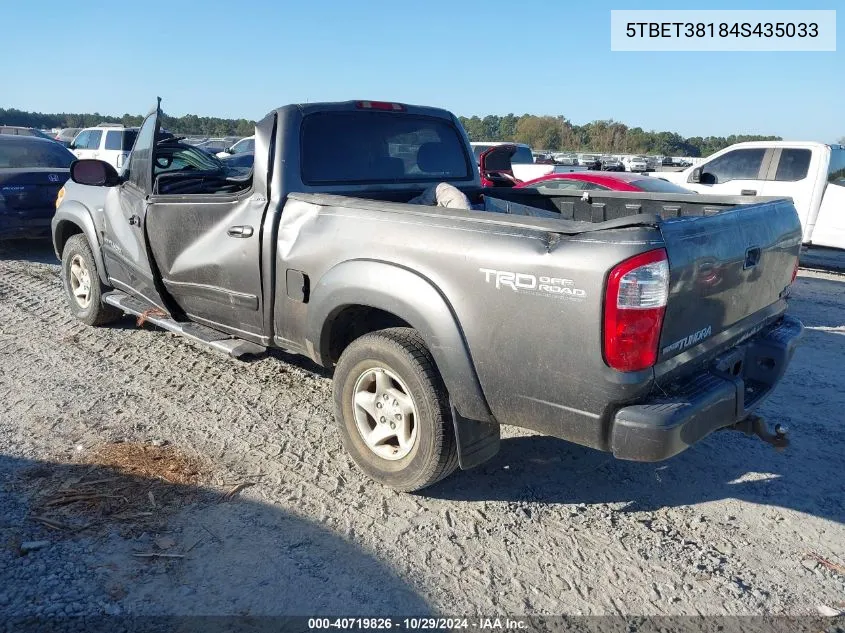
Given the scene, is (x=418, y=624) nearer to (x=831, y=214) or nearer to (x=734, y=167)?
(x=831, y=214)

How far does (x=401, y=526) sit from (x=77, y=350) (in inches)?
145

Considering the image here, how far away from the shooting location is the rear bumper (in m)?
2.65

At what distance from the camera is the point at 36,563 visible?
2865 mm

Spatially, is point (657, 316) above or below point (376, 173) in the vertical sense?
below

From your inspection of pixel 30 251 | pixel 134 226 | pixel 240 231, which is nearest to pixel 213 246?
pixel 240 231

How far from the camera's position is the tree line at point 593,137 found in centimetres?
5423

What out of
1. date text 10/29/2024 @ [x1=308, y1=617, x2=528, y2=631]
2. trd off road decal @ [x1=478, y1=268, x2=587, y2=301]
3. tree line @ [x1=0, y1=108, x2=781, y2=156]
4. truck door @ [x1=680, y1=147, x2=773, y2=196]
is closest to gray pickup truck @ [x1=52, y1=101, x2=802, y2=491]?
trd off road decal @ [x1=478, y1=268, x2=587, y2=301]

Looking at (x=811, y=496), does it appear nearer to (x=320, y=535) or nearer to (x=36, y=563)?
(x=320, y=535)

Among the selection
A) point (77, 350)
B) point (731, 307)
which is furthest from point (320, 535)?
point (77, 350)

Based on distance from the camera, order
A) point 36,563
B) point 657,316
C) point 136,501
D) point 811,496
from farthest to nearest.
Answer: point 811,496 → point 136,501 → point 36,563 → point 657,316

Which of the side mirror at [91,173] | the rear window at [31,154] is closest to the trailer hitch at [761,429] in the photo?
the side mirror at [91,173]

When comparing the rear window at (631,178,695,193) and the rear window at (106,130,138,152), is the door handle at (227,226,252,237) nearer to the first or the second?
the rear window at (631,178,695,193)

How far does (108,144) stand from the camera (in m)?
18.4

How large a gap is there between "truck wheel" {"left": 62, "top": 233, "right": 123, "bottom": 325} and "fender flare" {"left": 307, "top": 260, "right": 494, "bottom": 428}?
3.35 meters
